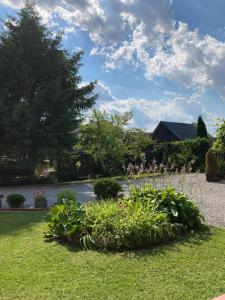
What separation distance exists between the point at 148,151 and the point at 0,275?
18909mm

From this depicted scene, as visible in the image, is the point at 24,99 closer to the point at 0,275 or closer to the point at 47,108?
the point at 47,108

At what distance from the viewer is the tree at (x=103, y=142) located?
2098cm

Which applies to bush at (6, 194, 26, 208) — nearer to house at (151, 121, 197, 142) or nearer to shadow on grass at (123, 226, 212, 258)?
shadow on grass at (123, 226, 212, 258)

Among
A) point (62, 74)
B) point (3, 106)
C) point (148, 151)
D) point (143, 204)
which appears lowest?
point (143, 204)

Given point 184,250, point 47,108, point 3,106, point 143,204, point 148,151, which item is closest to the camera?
point 184,250

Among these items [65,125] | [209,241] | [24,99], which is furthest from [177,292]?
[24,99]

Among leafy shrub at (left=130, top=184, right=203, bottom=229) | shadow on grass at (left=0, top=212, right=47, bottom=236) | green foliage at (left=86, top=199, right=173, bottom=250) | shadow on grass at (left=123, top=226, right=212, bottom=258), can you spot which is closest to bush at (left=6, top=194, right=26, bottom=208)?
shadow on grass at (left=0, top=212, right=47, bottom=236)

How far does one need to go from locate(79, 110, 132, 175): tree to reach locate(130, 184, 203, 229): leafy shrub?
1416 cm

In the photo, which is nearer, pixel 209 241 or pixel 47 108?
pixel 209 241

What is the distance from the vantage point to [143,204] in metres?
6.39

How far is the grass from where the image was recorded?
3820mm

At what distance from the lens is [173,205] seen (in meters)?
6.29

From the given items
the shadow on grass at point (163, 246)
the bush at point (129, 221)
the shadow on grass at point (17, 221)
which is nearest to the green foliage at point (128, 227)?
the bush at point (129, 221)

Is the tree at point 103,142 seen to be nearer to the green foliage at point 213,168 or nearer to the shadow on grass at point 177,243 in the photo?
the green foliage at point 213,168
